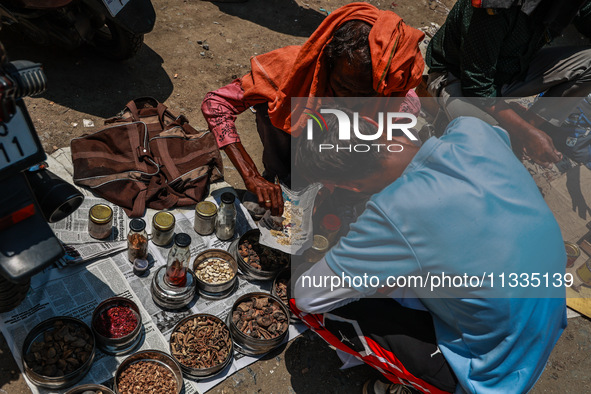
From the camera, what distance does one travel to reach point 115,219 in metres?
2.83

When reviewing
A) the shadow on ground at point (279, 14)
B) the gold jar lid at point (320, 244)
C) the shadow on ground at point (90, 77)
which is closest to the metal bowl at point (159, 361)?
the gold jar lid at point (320, 244)

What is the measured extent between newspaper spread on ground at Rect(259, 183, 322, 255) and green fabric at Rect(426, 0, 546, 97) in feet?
5.22

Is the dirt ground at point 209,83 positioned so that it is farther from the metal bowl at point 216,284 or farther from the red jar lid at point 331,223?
the red jar lid at point 331,223

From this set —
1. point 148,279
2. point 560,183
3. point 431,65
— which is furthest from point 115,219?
point 560,183

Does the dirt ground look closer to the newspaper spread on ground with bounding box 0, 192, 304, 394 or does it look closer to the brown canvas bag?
the newspaper spread on ground with bounding box 0, 192, 304, 394

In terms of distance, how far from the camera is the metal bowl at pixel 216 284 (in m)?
2.63

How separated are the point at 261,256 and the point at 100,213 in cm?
101

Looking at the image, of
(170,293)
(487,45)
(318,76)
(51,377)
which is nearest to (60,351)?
(51,377)

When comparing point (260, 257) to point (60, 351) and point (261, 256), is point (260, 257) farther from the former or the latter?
point (60, 351)

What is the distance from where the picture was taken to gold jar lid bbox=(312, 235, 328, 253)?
295 cm

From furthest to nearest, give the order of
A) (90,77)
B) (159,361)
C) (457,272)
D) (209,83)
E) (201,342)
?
(209,83) < (90,77) < (201,342) < (159,361) < (457,272)

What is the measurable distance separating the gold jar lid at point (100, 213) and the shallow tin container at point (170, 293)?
441 mm

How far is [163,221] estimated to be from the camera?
2738 millimetres

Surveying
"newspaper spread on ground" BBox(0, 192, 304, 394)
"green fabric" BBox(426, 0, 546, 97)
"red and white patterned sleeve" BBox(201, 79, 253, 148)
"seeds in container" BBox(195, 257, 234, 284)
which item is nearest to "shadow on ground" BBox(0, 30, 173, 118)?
"newspaper spread on ground" BBox(0, 192, 304, 394)
